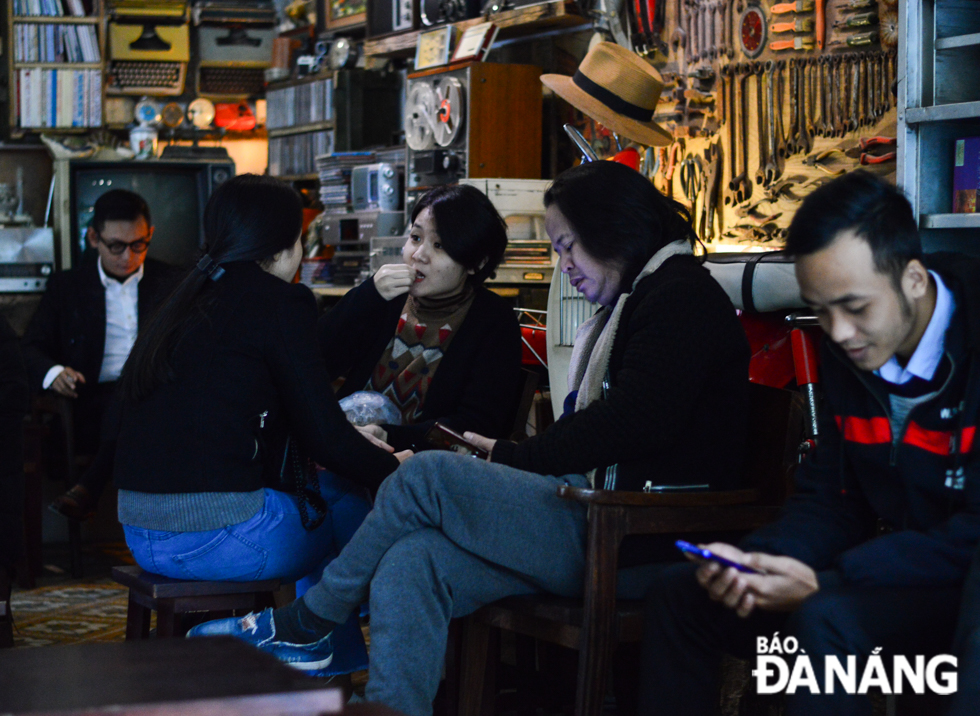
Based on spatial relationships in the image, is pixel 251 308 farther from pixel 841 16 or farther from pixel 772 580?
pixel 841 16

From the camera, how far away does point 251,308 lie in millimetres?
2295

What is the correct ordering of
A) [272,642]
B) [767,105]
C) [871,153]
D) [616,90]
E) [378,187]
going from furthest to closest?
[378,187] < [767,105] < [616,90] < [871,153] < [272,642]

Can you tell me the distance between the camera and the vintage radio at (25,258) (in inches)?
213

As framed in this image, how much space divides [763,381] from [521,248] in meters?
1.36

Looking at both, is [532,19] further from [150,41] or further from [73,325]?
[150,41]

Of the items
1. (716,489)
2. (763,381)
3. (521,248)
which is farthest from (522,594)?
(521,248)

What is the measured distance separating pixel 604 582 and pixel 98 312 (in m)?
3.12

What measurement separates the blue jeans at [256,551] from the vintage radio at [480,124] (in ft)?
7.82

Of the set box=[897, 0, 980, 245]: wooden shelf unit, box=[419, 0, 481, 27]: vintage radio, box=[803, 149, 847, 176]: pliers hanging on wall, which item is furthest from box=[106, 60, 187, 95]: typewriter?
box=[897, 0, 980, 245]: wooden shelf unit

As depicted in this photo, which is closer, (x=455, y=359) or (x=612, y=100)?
(x=455, y=359)

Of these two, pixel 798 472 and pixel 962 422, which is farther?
pixel 798 472

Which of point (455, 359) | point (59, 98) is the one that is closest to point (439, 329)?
point (455, 359)

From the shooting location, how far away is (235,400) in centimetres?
228

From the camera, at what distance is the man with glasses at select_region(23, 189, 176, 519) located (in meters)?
4.54
